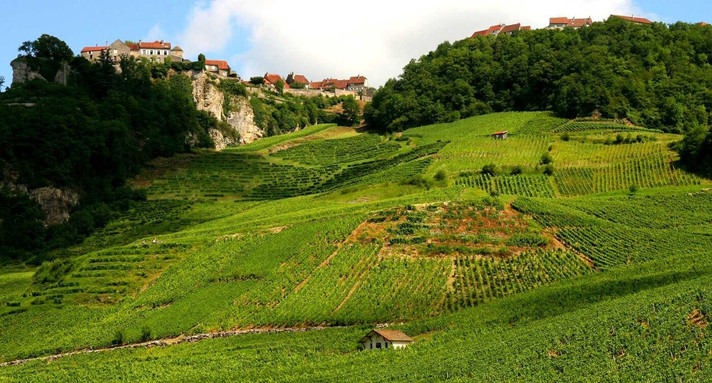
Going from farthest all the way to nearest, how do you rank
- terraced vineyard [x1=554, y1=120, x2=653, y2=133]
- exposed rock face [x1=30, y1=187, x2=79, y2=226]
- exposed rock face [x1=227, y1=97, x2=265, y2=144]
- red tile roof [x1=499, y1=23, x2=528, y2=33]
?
red tile roof [x1=499, y1=23, x2=528, y2=33] → exposed rock face [x1=227, y1=97, x2=265, y2=144] → terraced vineyard [x1=554, y1=120, x2=653, y2=133] → exposed rock face [x1=30, y1=187, x2=79, y2=226]

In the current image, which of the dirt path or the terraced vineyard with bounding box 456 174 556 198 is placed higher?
the terraced vineyard with bounding box 456 174 556 198

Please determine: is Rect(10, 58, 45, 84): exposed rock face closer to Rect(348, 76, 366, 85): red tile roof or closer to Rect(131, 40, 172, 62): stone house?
Rect(131, 40, 172, 62): stone house

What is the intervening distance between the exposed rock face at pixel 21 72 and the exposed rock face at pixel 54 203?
26.5 m

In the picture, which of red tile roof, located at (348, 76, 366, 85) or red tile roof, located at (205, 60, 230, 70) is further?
red tile roof, located at (348, 76, 366, 85)

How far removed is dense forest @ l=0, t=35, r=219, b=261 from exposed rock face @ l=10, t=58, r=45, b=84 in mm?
804

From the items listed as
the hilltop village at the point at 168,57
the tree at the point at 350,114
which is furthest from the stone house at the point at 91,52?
the tree at the point at 350,114

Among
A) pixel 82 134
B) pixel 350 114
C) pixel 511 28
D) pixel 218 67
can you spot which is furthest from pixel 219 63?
pixel 511 28

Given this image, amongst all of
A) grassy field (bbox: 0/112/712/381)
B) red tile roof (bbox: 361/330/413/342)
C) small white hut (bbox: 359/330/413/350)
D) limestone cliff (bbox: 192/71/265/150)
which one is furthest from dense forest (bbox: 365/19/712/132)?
small white hut (bbox: 359/330/413/350)

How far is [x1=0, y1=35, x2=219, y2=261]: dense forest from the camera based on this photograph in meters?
87.7

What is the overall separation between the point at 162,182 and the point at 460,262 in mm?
51327

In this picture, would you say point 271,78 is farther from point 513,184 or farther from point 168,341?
point 168,341

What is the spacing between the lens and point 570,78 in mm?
114250

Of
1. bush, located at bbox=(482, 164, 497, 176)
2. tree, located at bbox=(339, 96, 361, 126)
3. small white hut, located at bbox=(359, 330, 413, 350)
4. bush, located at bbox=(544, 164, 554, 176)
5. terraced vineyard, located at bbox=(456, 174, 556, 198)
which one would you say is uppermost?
tree, located at bbox=(339, 96, 361, 126)

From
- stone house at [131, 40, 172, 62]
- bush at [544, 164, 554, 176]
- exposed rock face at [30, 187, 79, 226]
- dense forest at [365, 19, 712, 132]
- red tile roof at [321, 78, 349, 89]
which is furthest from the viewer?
red tile roof at [321, 78, 349, 89]
